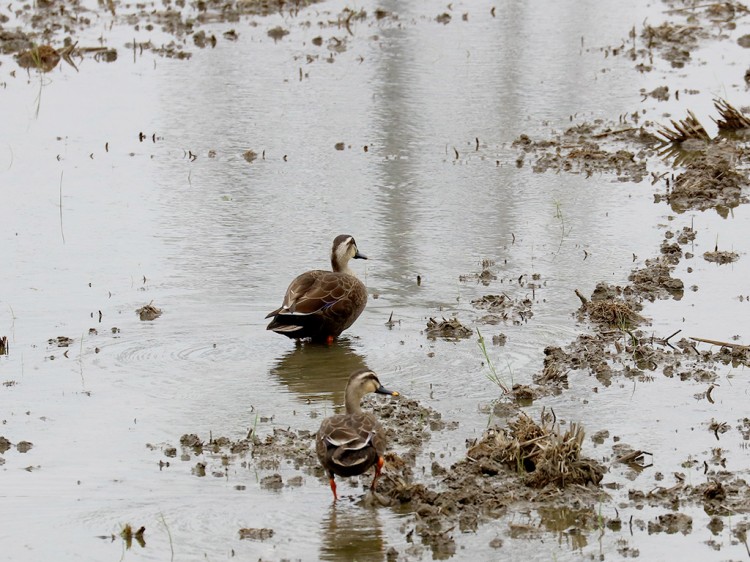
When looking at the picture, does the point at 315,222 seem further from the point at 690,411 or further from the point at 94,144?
the point at 690,411

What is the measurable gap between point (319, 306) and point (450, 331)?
43.8 inches

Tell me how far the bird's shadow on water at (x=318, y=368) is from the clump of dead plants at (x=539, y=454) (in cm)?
167

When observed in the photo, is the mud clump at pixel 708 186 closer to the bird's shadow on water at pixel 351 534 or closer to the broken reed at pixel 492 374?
the broken reed at pixel 492 374

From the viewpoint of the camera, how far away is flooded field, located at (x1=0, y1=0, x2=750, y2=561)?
316 inches

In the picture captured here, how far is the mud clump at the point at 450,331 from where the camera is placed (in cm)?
1099

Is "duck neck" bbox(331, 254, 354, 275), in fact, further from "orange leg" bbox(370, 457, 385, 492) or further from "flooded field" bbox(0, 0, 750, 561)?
"orange leg" bbox(370, 457, 385, 492)

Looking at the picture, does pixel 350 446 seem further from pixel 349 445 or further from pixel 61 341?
pixel 61 341

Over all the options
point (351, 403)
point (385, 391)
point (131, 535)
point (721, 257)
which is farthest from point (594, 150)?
point (131, 535)

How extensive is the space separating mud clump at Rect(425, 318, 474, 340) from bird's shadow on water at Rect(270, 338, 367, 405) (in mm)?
668

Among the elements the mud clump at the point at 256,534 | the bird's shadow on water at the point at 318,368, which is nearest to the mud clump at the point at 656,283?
the bird's shadow on water at the point at 318,368

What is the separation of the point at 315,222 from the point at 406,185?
167cm

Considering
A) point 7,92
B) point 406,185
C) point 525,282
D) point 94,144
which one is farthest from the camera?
point 7,92

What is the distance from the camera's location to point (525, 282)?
40.0ft

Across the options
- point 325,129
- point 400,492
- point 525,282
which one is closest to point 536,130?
point 325,129
